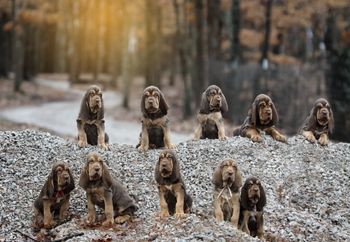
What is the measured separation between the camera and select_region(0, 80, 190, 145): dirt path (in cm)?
2291

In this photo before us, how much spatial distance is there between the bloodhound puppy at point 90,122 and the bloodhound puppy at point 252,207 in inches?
140

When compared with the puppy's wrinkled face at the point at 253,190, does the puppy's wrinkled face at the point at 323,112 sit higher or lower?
higher

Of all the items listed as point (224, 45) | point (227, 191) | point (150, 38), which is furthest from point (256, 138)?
point (224, 45)

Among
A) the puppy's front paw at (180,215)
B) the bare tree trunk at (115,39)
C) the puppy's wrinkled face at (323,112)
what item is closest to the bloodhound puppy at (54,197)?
the puppy's front paw at (180,215)

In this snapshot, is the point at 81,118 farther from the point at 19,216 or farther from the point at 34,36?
the point at 34,36

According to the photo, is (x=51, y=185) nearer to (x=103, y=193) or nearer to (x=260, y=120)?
(x=103, y=193)

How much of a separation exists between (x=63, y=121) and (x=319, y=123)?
1569 cm

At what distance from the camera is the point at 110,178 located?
10055 millimetres

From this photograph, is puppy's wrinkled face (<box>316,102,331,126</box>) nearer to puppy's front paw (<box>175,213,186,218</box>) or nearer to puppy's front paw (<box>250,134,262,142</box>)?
puppy's front paw (<box>250,134,262,142</box>)

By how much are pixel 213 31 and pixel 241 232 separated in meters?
24.4

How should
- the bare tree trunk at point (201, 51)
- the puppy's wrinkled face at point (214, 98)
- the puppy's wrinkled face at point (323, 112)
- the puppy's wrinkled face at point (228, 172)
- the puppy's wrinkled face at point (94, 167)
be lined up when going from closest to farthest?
the puppy's wrinkled face at point (94, 167), the puppy's wrinkled face at point (228, 172), the puppy's wrinkled face at point (214, 98), the puppy's wrinkled face at point (323, 112), the bare tree trunk at point (201, 51)

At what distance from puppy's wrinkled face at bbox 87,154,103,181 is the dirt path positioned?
1110 cm

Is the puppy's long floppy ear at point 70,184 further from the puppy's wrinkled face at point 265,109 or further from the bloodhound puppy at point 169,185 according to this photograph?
the puppy's wrinkled face at point 265,109

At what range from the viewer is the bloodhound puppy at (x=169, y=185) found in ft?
32.2
